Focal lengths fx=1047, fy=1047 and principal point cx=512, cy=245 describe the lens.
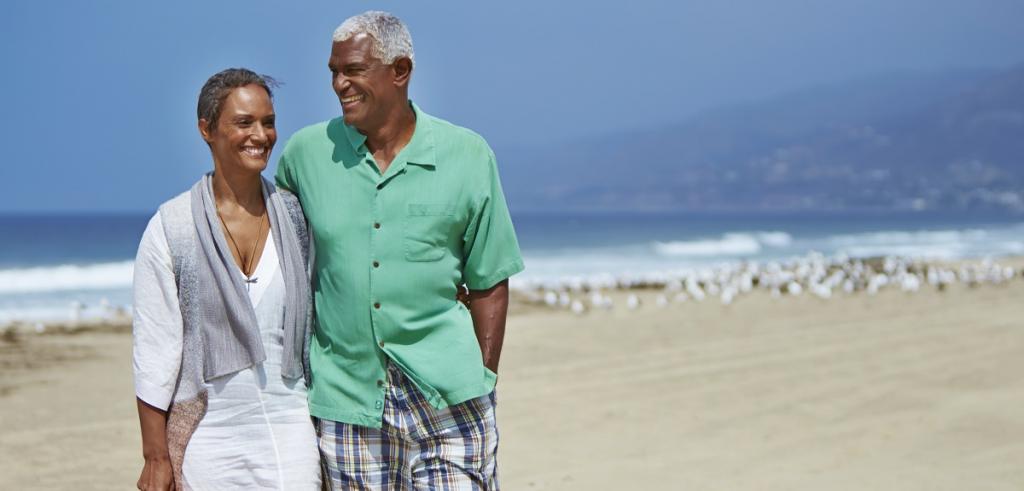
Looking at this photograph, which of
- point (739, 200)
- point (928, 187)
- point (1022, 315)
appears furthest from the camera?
point (739, 200)

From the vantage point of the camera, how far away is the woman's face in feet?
9.05

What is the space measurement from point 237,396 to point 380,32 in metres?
1.06

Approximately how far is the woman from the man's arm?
1.65 ft

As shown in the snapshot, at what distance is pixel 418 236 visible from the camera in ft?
9.50

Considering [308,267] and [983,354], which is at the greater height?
[308,267]

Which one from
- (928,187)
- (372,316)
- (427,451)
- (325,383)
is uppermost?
(928,187)

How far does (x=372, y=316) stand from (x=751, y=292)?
572 inches

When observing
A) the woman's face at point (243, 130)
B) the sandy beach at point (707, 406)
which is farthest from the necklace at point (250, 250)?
the sandy beach at point (707, 406)

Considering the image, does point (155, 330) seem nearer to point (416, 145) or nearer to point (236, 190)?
point (236, 190)

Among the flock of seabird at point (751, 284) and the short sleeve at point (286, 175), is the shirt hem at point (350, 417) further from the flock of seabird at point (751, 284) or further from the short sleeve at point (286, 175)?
the flock of seabird at point (751, 284)

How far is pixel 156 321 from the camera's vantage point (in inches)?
108

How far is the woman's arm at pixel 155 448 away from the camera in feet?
9.11

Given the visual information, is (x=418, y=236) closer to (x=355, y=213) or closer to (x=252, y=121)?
(x=355, y=213)

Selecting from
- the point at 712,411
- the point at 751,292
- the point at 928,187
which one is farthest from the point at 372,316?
the point at 928,187
